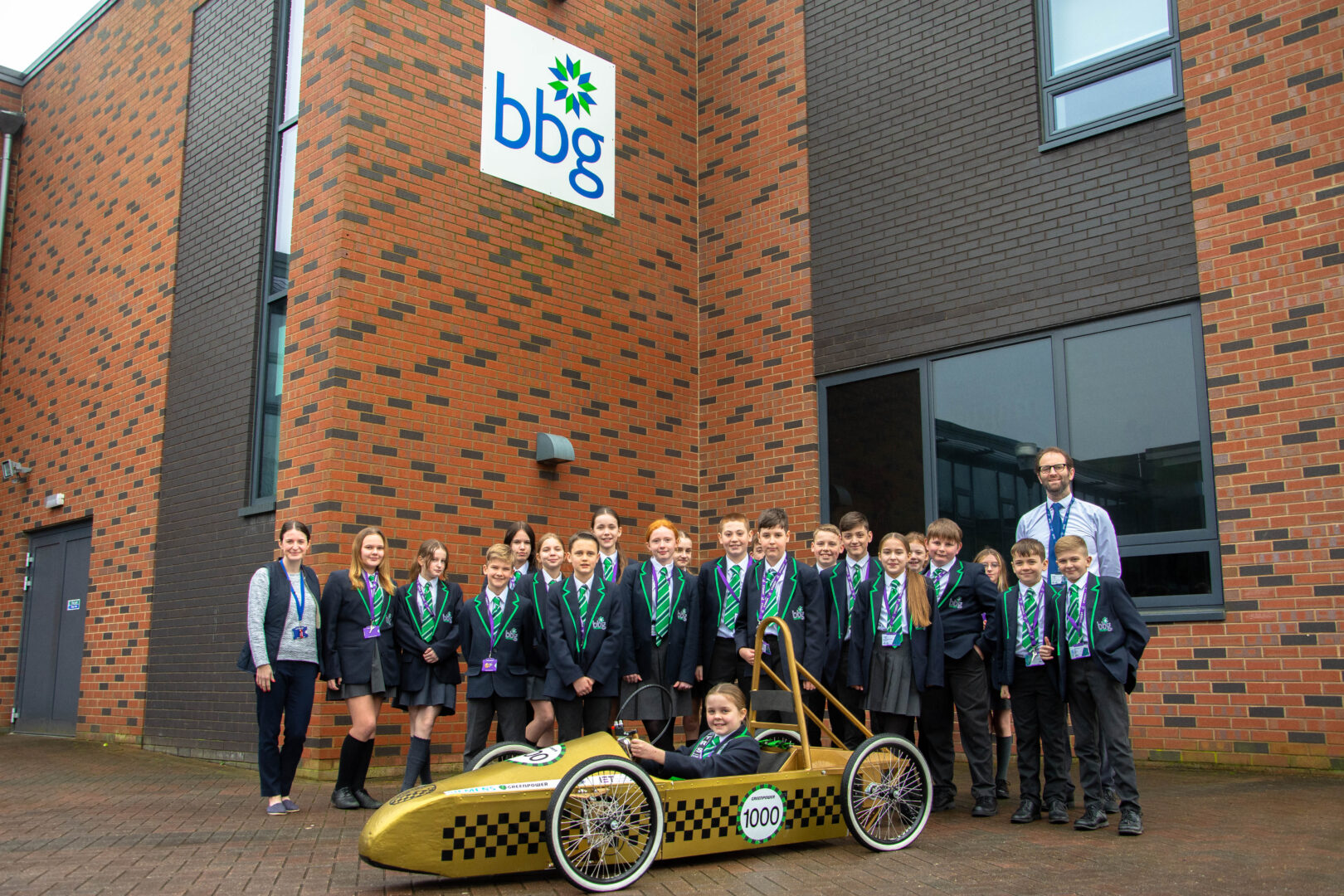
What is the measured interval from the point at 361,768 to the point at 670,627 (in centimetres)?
210

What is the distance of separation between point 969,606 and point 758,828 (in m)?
2.13

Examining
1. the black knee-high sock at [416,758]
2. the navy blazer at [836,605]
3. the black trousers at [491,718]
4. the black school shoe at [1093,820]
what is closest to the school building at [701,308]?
the black knee-high sock at [416,758]

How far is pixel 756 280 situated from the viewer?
11453 millimetres

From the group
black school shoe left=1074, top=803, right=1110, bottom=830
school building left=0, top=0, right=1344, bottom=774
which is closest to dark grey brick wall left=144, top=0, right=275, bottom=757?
school building left=0, top=0, right=1344, bottom=774

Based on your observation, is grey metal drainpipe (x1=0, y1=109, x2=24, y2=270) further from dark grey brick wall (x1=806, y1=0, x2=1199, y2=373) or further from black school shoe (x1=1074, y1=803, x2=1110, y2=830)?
black school shoe (x1=1074, y1=803, x2=1110, y2=830)

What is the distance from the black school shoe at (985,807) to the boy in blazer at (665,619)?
71.2 inches

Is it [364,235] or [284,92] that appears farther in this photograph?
[284,92]

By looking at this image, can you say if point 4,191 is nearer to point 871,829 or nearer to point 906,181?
point 906,181

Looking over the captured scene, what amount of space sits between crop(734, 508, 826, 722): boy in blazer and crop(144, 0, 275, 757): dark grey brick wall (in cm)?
461

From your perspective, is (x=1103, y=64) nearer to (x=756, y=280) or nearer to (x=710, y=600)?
(x=756, y=280)

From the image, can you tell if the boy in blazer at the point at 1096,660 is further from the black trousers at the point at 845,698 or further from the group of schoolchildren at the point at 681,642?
the black trousers at the point at 845,698

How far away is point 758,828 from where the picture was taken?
532cm

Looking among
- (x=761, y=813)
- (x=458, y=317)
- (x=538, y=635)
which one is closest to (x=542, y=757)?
(x=761, y=813)

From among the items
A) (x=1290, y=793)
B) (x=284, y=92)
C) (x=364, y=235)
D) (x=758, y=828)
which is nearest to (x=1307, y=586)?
(x=1290, y=793)
